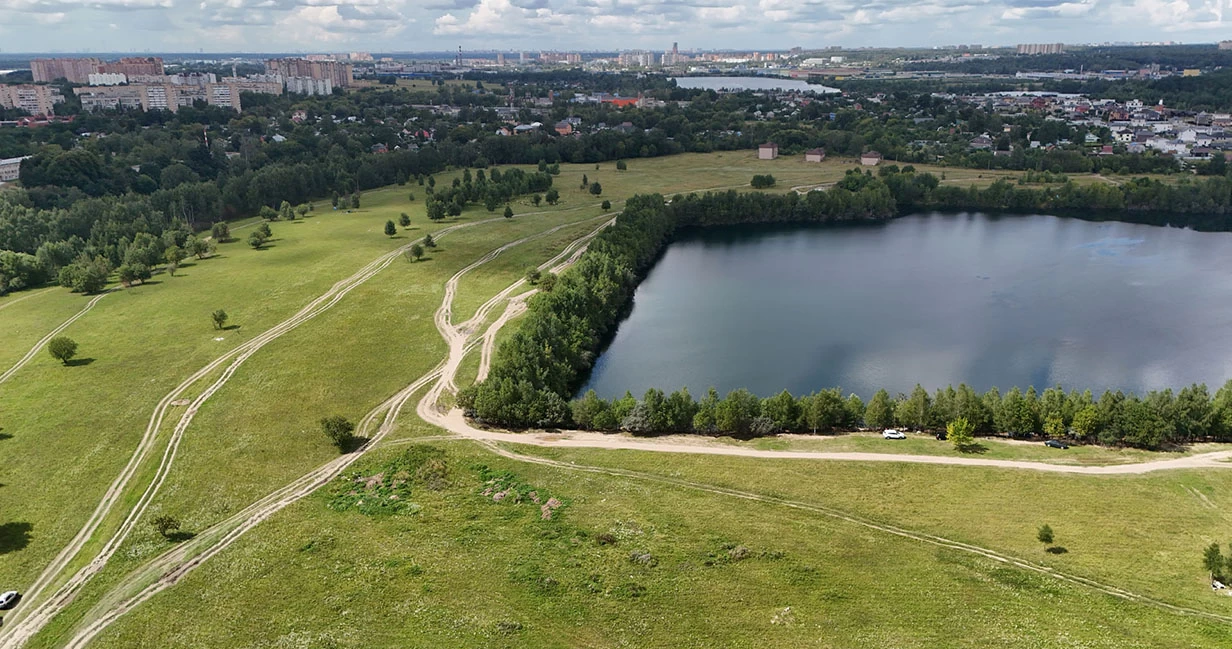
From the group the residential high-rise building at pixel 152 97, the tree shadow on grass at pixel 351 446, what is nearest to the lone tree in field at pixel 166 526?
the tree shadow on grass at pixel 351 446

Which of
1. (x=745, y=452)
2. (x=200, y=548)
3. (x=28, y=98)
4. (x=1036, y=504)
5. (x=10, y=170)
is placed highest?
(x=28, y=98)

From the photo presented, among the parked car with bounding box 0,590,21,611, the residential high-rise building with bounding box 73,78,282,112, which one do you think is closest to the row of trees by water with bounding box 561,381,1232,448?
the parked car with bounding box 0,590,21,611

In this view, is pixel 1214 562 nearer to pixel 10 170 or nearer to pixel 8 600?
pixel 8 600

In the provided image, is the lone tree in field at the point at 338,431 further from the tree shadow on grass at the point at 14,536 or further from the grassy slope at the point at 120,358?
the tree shadow on grass at the point at 14,536

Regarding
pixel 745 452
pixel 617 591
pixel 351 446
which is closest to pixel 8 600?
pixel 351 446

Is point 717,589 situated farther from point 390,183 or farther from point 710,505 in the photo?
point 390,183

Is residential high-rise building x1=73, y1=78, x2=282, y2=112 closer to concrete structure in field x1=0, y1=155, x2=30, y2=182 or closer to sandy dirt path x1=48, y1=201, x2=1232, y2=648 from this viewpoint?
concrete structure in field x1=0, y1=155, x2=30, y2=182
